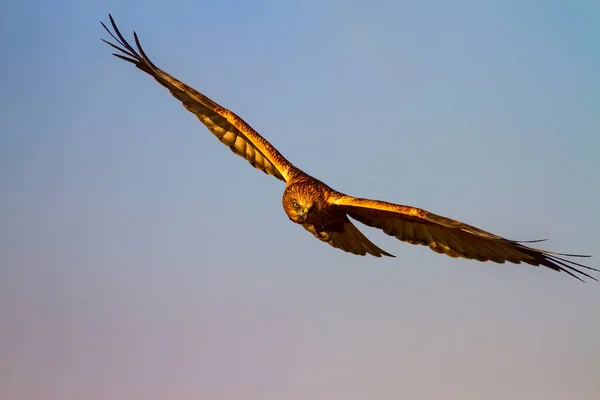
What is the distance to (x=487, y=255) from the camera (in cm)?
1088

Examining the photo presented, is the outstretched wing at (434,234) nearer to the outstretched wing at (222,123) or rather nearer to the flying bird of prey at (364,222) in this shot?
the flying bird of prey at (364,222)

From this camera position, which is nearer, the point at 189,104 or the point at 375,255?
the point at 375,255

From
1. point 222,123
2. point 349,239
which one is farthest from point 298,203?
point 222,123

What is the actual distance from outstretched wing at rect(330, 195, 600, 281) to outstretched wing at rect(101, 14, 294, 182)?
1.65 metres

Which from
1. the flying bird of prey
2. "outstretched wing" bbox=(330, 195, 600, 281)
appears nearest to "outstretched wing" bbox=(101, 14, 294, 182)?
the flying bird of prey

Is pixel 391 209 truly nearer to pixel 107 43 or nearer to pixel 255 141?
pixel 255 141

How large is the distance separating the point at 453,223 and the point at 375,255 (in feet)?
7.81

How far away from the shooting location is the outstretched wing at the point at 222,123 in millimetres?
12688

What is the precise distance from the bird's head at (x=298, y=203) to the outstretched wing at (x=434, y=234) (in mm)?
334

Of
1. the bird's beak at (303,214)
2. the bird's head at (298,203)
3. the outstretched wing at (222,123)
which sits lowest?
the bird's beak at (303,214)

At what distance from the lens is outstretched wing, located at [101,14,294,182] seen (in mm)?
12688

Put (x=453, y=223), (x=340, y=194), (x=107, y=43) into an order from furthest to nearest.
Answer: (x=107, y=43) → (x=340, y=194) → (x=453, y=223)

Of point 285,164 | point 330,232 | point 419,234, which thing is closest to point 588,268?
point 419,234

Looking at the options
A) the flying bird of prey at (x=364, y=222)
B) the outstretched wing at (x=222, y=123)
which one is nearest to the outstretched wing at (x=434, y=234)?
the flying bird of prey at (x=364, y=222)
